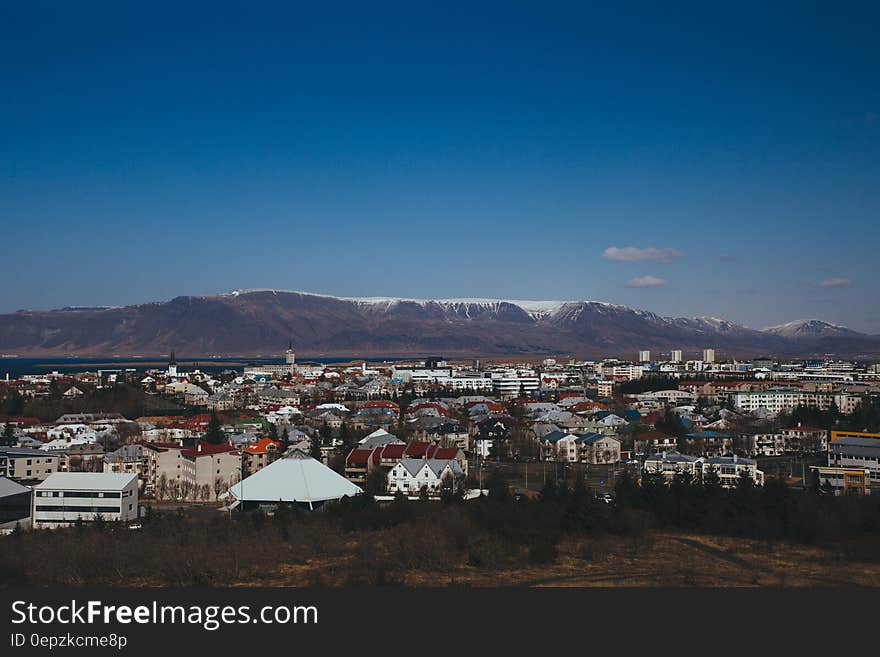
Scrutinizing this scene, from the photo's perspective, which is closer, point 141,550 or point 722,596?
point 722,596

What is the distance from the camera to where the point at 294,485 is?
14023mm

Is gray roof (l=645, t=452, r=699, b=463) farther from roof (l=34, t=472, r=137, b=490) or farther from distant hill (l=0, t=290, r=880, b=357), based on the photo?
distant hill (l=0, t=290, r=880, b=357)

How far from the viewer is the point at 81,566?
8.13 metres

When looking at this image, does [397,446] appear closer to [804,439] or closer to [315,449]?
[315,449]

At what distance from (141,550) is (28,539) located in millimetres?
2389

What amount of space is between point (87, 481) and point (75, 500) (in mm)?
359

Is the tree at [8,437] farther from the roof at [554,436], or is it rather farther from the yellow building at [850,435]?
the yellow building at [850,435]

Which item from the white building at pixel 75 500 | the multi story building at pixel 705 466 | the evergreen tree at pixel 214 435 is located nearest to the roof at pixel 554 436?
the multi story building at pixel 705 466

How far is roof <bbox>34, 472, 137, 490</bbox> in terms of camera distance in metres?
13.7

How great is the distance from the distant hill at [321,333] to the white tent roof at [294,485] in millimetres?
130195

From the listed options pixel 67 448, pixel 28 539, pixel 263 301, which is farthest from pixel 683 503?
pixel 263 301

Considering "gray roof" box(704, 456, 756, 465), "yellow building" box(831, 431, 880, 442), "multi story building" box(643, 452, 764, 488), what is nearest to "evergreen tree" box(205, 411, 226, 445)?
"multi story building" box(643, 452, 764, 488)

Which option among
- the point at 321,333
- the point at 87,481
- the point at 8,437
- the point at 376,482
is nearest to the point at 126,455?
the point at 87,481

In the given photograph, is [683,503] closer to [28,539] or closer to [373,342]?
[28,539]
